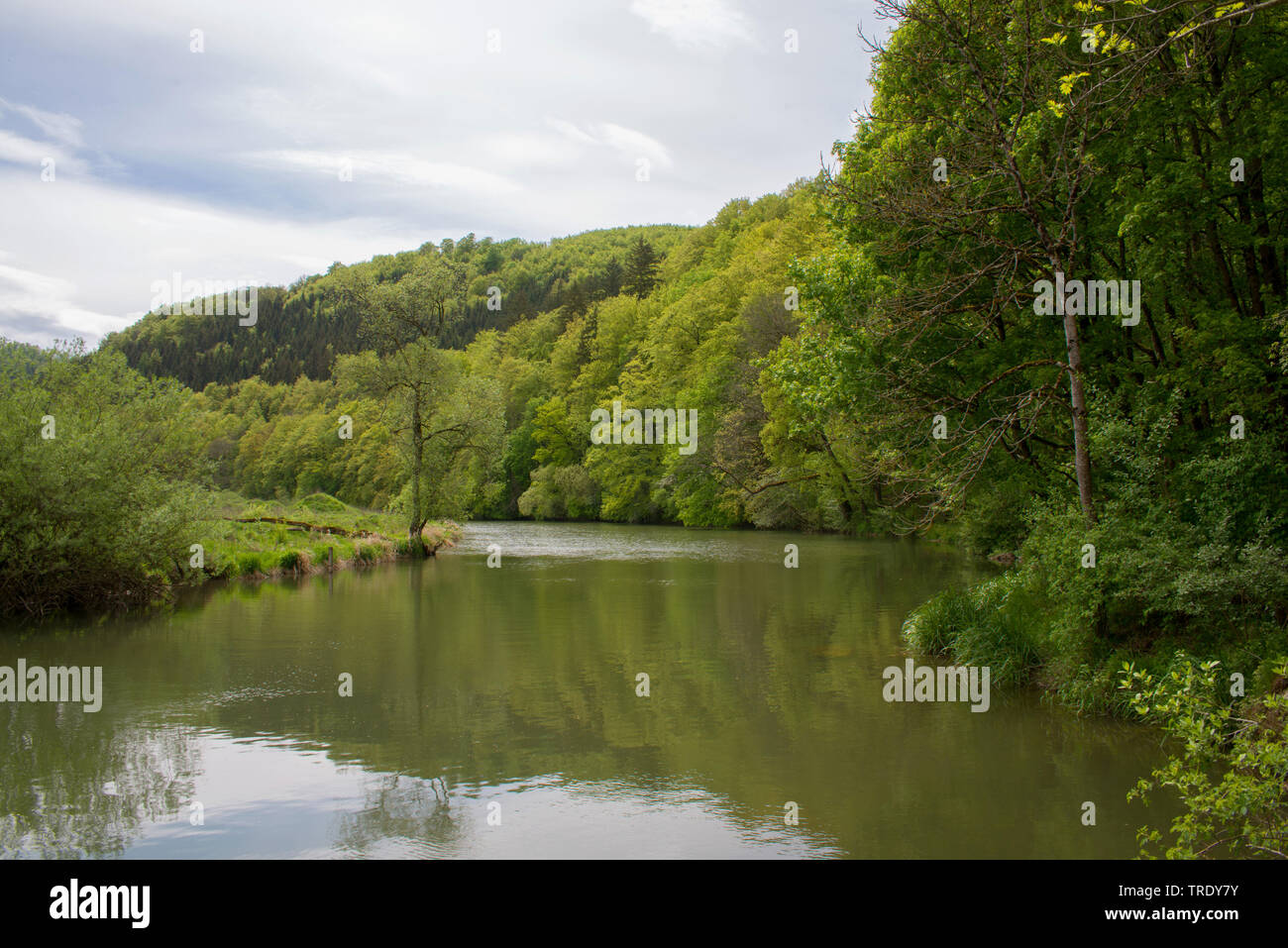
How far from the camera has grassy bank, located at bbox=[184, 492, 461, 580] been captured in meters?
25.0

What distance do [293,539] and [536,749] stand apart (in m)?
23.7

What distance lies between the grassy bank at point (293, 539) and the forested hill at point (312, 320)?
77.5 meters

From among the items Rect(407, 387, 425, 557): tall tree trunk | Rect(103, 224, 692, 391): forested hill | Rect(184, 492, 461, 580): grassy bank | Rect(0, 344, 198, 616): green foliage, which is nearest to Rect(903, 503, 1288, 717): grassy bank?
Rect(0, 344, 198, 616): green foliage

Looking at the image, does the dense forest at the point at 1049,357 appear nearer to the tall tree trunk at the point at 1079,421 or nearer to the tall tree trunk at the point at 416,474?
the tall tree trunk at the point at 1079,421

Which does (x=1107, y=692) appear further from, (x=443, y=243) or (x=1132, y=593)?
(x=443, y=243)

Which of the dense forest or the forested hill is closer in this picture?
the dense forest

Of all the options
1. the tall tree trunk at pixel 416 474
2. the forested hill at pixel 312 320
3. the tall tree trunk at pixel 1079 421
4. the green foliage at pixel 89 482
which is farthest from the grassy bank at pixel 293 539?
the forested hill at pixel 312 320

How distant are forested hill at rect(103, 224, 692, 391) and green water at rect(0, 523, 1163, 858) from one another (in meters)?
99.2

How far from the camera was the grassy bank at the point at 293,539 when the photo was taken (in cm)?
2495

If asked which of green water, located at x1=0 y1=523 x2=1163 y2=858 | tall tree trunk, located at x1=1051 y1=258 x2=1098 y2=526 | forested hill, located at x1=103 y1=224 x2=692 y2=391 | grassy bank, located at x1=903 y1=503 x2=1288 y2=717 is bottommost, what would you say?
green water, located at x1=0 y1=523 x2=1163 y2=858

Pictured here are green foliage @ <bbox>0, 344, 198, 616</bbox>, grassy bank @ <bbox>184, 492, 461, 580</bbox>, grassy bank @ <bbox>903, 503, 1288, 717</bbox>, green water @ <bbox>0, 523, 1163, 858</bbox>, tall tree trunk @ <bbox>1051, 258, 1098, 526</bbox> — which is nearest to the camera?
green water @ <bbox>0, 523, 1163, 858</bbox>

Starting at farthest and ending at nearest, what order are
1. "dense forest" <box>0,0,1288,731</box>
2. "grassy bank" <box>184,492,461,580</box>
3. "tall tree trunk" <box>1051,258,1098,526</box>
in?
1. "grassy bank" <box>184,492,461,580</box>
2. "tall tree trunk" <box>1051,258,1098,526</box>
3. "dense forest" <box>0,0,1288,731</box>

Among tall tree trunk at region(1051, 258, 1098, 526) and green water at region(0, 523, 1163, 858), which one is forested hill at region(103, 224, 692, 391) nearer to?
green water at region(0, 523, 1163, 858)

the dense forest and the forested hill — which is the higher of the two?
the forested hill
